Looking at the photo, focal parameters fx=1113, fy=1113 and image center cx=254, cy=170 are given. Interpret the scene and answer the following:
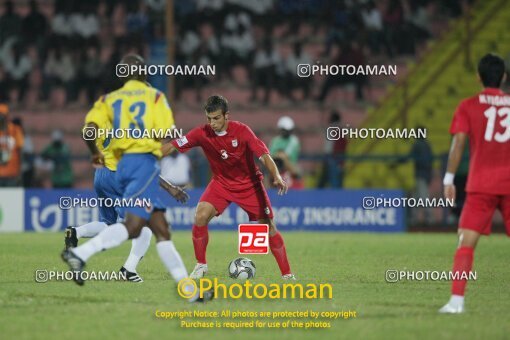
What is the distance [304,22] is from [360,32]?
212 cm

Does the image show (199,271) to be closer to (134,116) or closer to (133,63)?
(134,116)

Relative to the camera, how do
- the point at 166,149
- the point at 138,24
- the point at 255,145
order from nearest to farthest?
the point at 166,149 < the point at 255,145 < the point at 138,24

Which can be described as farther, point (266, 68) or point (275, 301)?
point (266, 68)

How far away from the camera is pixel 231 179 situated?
13141 millimetres

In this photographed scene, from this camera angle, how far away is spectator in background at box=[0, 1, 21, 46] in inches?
1189

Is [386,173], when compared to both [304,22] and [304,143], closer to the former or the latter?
[304,143]

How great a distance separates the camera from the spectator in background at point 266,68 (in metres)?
28.4

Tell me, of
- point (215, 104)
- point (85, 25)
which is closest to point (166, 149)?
point (215, 104)

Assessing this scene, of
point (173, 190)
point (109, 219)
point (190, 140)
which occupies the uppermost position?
point (190, 140)

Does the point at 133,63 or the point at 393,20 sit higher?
the point at 393,20

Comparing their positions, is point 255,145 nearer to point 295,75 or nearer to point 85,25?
point 295,75

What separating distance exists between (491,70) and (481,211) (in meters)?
1.27

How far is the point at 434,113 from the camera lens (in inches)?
1121

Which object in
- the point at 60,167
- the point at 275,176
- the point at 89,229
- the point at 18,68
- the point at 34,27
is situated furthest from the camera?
the point at 34,27
